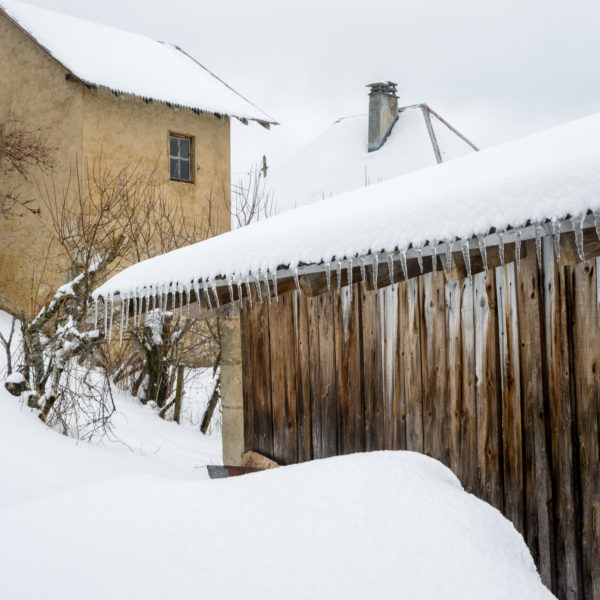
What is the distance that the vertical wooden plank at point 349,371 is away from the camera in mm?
4602

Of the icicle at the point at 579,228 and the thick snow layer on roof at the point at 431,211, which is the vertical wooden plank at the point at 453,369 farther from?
the icicle at the point at 579,228

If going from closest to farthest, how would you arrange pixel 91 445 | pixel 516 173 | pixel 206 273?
pixel 516 173 < pixel 206 273 < pixel 91 445

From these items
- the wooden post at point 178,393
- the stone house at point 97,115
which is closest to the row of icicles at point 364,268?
the wooden post at point 178,393

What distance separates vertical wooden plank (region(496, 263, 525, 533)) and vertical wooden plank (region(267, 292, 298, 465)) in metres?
1.70

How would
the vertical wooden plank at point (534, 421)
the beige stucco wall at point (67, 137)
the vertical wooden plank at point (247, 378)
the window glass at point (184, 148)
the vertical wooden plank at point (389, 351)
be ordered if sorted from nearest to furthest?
1. the vertical wooden plank at point (534, 421)
2. the vertical wooden plank at point (389, 351)
3. the vertical wooden plank at point (247, 378)
4. the beige stucco wall at point (67, 137)
5. the window glass at point (184, 148)

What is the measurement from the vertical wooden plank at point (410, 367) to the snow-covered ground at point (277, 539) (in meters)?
0.58

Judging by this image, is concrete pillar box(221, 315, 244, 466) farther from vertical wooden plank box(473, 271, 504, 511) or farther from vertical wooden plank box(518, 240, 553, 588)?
vertical wooden plank box(518, 240, 553, 588)

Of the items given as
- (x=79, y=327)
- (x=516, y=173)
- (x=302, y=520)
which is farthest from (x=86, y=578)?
(x=79, y=327)

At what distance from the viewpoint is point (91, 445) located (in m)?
7.78

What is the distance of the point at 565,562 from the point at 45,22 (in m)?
14.6

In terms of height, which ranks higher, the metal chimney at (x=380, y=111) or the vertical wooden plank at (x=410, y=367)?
the metal chimney at (x=380, y=111)

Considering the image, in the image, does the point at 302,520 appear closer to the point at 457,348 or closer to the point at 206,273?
the point at 457,348

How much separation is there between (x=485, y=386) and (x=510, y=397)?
6.3 inches

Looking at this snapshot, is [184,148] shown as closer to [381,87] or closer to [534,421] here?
[381,87]
